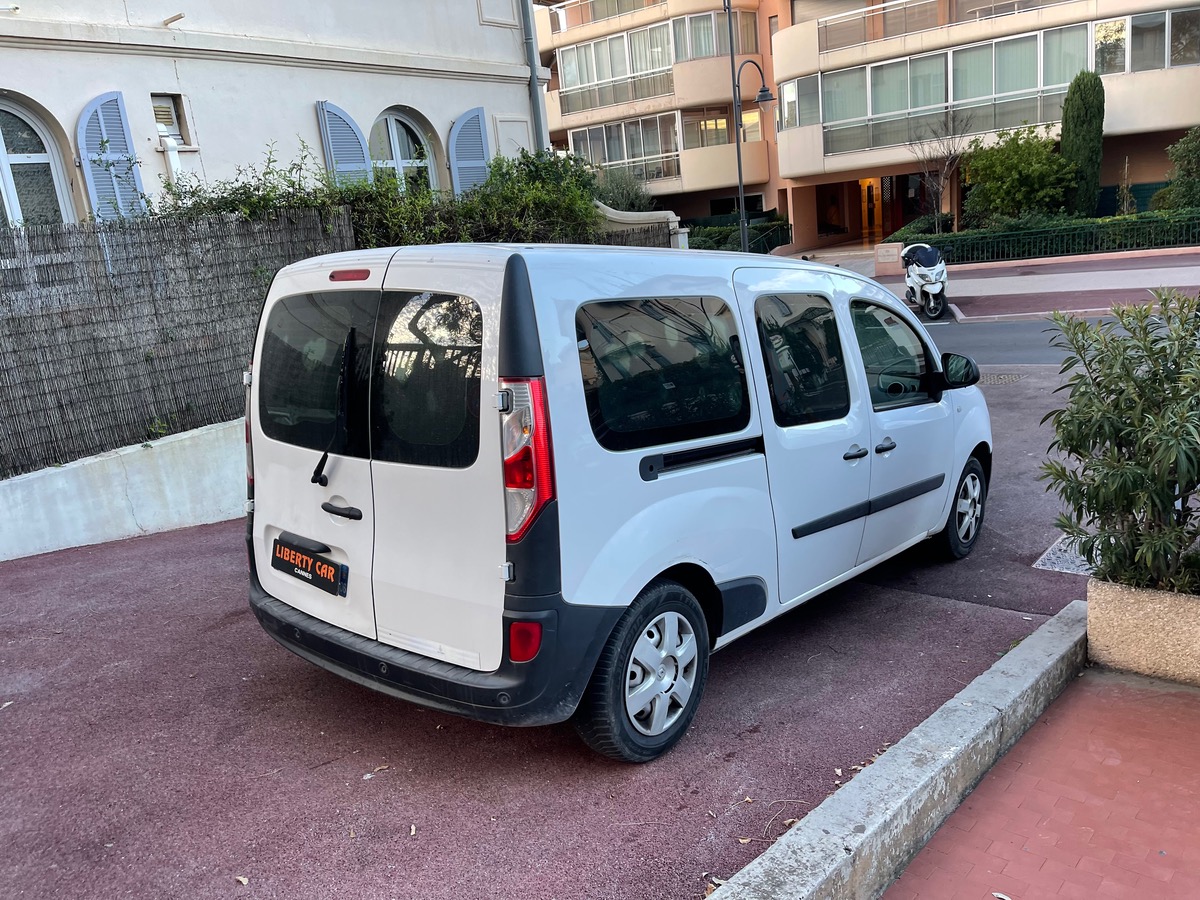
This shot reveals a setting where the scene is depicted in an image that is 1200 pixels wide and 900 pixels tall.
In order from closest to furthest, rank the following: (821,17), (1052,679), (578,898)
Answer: (578,898), (1052,679), (821,17)

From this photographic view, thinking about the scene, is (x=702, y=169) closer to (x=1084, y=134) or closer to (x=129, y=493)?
(x=1084, y=134)

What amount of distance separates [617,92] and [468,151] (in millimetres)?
26600

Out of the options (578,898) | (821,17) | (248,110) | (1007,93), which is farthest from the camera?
(821,17)

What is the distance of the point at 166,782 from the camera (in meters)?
3.42

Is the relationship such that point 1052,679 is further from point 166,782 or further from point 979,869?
point 166,782

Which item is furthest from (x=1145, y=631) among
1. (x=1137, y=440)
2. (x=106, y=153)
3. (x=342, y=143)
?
(x=342, y=143)

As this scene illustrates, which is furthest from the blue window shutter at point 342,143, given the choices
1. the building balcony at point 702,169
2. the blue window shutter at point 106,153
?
the building balcony at point 702,169

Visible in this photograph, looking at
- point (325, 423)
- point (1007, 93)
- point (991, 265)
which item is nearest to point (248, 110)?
point (325, 423)

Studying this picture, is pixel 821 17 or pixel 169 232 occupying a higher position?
pixel 821 17

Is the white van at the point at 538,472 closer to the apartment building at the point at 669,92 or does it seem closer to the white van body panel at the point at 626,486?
the white van body panel at the point at 626,486

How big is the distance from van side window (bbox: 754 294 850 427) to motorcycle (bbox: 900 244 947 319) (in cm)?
1487

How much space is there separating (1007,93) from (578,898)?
31.1m

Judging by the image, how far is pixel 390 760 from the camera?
3.56 m

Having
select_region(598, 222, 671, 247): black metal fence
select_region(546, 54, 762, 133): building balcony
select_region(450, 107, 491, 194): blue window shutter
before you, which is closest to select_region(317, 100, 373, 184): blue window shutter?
select_region(450, 107, 491, 194): blue window shutter
